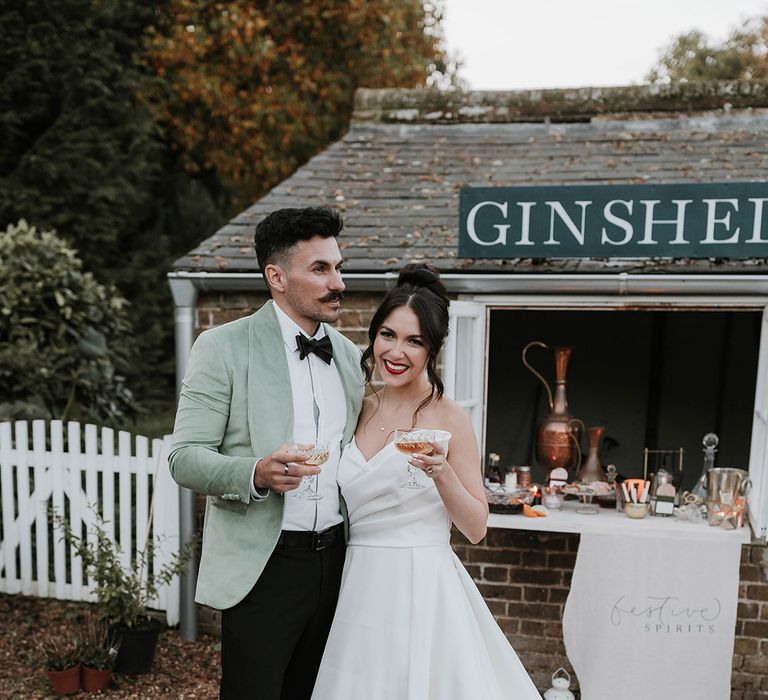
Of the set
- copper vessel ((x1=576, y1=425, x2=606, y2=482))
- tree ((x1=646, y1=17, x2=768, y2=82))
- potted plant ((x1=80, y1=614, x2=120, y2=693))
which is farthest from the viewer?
tree ((x1=646, y1=17, x2=768, y2=82))

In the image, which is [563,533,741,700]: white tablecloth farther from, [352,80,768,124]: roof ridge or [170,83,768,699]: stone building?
[352,80,768,124]: roof ridge

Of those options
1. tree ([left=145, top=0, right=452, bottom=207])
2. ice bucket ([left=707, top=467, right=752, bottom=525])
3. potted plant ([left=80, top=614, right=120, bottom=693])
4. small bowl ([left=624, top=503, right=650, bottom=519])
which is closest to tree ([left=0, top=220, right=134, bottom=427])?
potted plant ([left=80, top=614, right=120, bottom=693])

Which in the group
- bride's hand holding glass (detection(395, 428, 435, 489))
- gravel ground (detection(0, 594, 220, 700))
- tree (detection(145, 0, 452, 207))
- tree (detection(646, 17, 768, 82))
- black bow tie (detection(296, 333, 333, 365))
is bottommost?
gravel ground (detection(0, 594, 220, 700))

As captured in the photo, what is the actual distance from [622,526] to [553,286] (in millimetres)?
1381

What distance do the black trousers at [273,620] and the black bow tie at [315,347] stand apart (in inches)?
26.3

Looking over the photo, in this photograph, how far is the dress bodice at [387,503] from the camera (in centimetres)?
260

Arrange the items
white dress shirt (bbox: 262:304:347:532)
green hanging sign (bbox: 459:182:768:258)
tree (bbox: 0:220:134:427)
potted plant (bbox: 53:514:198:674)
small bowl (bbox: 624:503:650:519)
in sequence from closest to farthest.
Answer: white dress shirt (bbox: 262:304:347:532) → green hanging sign (bbox: 459:182:768:258) → small bowl (bbox: 624:503:650:519) → potted plant (bbox: 53:514:198:674) → tree (bbox: 0:220:134:427)

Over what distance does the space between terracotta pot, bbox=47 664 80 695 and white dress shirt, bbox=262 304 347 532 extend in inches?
100

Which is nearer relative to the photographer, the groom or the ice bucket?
the groom

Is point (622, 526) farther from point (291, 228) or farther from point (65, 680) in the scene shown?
point (65, 680)

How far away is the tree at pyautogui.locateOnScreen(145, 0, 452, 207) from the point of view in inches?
468

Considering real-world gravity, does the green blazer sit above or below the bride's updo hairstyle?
below

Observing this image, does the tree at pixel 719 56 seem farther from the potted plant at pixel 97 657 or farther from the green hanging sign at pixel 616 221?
the potted plant at pixel 97 657

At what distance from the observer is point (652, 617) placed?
3926 mm
